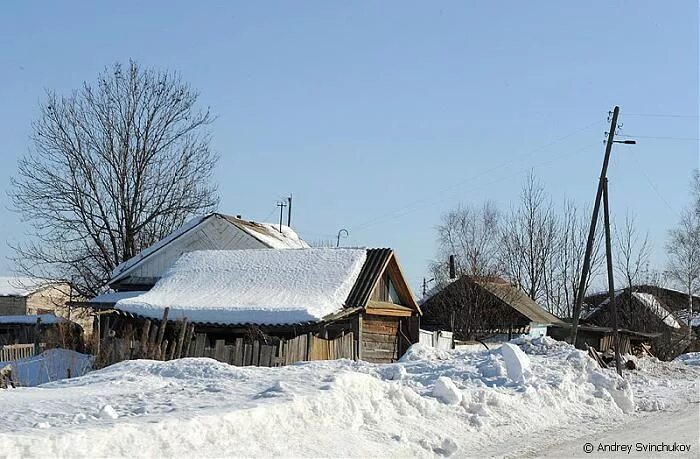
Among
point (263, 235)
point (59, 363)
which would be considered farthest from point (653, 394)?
point (263, 235)

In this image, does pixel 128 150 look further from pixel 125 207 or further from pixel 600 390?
pixel 600 390

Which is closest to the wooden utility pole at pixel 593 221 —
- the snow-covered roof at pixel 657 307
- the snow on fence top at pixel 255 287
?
the snow on fence top at pixel 255 287

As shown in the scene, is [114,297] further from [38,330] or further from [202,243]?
[38,330]

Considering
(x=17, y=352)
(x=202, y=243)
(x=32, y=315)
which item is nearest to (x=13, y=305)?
(x=32, y=315)

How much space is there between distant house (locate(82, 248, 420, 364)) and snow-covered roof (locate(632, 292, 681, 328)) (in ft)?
69.3

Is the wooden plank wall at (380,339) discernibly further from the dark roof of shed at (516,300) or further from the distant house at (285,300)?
the dark roof of shed at (516,300)

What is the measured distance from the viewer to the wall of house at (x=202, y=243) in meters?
36.4

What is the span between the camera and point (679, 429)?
1366cm

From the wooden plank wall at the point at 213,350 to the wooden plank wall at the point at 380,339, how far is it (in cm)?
474

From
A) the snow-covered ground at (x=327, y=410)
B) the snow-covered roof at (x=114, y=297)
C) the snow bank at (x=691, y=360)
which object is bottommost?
the snow-covered ground at (x=327, y=410)

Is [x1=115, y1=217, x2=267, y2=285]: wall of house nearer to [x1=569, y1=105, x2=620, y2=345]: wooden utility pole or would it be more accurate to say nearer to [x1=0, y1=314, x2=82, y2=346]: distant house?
[x1=0, y1=314, x2=82, y2=346]: distant house

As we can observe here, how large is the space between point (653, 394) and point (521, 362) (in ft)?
17.4

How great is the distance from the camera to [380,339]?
2909 centimetres

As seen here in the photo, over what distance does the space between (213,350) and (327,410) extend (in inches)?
441
